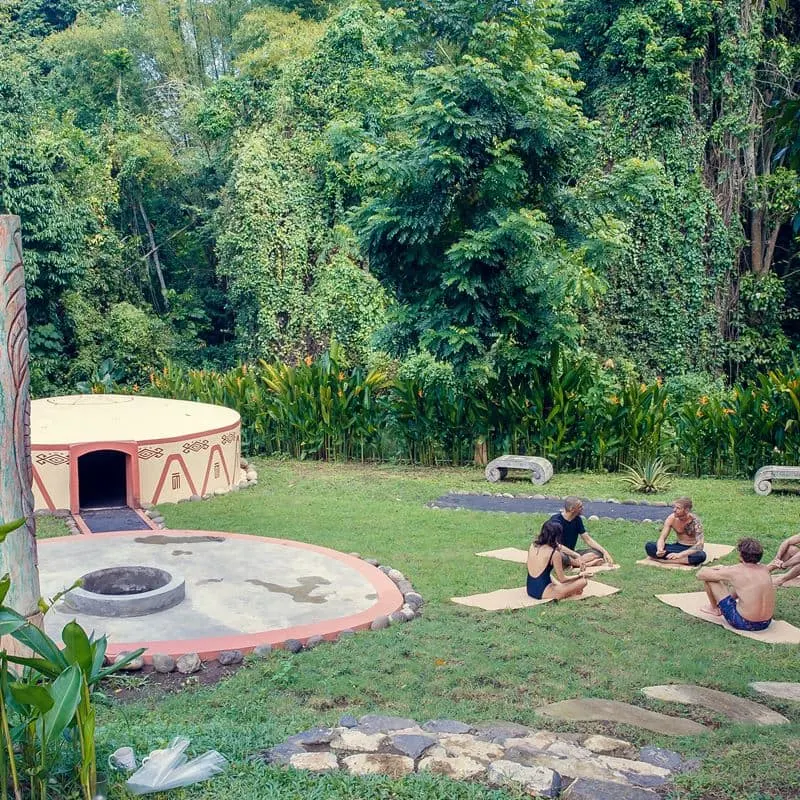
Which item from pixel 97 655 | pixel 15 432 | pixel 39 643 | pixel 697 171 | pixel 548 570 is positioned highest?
pixel 697 171

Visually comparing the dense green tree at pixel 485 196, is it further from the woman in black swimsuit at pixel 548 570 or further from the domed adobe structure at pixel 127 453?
the woman in black swimsuit at pixel 548 570

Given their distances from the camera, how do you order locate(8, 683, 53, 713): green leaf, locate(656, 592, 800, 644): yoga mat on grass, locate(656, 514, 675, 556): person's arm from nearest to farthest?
locate(8, 683, 53, 713): green leaf → locate(656, 592, 800, 644): yoga mat on grass → locate(656, 514, 675, 556): person's arm

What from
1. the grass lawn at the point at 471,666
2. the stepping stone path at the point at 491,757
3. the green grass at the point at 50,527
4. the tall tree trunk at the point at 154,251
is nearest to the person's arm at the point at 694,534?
the grass lawn at the point at 471,666

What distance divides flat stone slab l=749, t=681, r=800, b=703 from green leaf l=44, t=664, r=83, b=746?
13.4 feet

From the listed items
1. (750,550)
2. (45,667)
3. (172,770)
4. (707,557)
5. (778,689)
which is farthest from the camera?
(707,557)

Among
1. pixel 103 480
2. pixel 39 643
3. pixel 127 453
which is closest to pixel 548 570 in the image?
pixel 39 643

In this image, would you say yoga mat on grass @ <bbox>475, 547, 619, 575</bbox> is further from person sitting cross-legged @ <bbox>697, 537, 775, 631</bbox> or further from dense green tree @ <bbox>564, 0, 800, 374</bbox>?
dense green tree @ <bbox>564, 0, 800, 374</bbox>

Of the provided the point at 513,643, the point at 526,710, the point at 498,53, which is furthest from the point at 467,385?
the point at 526,710

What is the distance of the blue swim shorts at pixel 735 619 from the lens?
682 cm

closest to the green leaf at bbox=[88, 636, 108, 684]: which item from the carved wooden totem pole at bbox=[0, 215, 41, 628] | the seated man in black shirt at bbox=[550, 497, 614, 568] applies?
the carved wooden totem pole at bbox=[0, 215, 41, 628]

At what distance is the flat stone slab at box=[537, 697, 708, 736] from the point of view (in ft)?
15.7

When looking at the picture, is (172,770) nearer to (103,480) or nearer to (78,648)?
(78,648)

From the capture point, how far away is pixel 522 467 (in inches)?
524

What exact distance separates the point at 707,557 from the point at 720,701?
3889mm
